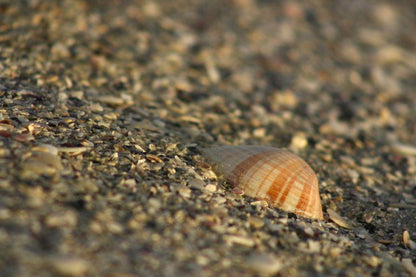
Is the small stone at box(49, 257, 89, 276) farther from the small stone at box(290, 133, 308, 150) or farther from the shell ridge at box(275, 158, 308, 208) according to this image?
the small stone at box(290, 133, 308, 150)

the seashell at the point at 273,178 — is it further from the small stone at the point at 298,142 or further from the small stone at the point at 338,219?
the small stone at the point at 298,142

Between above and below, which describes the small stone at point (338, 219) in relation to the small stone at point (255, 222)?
below

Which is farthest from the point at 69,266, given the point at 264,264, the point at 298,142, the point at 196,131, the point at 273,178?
the point at 298,142

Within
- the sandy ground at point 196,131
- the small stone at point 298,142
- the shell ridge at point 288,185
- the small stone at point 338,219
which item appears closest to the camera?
the sandy ground at point 196,131

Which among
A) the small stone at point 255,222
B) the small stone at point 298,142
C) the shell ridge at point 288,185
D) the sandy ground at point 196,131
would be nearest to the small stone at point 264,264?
the sandy ground at point 196,131

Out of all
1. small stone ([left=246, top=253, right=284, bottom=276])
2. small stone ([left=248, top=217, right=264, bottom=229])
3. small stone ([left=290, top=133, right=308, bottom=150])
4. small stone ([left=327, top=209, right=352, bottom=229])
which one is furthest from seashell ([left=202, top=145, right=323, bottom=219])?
small stone ([left=290, top=133, right=308, bottom=150])

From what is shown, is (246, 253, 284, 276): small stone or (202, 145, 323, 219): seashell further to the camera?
(202, 145, 323, 219): seashell

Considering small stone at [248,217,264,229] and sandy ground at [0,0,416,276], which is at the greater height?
sandy ground at [0,0,416,276]

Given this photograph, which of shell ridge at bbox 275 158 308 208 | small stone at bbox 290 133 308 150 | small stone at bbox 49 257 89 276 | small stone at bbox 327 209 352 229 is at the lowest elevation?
small stone at bbox 327 209 352 229

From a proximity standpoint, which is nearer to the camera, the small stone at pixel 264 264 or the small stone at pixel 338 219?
the small stone at pixel 264 264

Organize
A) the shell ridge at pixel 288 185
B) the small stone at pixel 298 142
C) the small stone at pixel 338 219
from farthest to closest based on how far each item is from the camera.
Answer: the small stone at pixel 298 142 → the small stone at pixel 338 219 → the shell ridge at pixel 288 185
